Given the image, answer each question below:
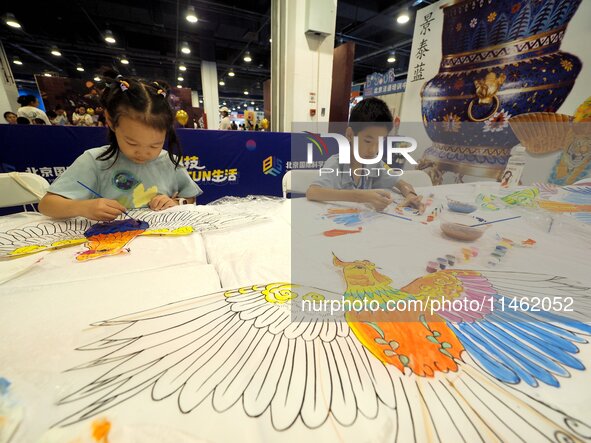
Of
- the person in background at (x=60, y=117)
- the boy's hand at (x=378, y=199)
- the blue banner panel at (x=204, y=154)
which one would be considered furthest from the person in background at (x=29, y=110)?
the boy's hand at (x=378, y=199)

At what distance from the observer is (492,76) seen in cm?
176

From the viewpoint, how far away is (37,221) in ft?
2.26

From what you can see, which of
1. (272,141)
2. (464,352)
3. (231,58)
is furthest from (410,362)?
(231,58)

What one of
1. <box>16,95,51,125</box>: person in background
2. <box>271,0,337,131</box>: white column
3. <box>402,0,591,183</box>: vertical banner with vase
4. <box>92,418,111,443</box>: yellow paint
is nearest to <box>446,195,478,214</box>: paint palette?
<box>402,0,591,183</box>: vertical banner with vase

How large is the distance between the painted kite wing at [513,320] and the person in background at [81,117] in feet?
16.9

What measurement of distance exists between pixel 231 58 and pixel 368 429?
10.2m

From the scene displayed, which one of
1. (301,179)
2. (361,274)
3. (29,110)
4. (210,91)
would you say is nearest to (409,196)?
(301,179)

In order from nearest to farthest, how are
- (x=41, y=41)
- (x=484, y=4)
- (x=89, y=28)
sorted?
(x=484, y=4) < (x=89, y=28) < (x=41, y=41)

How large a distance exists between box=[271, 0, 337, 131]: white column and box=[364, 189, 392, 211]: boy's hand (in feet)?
8.06

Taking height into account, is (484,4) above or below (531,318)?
above

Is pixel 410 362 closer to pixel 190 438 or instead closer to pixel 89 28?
pixel 190 438

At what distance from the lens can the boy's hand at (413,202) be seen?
2.92 ft

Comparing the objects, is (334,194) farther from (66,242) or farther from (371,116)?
(66,242)

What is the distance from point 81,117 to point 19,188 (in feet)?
14.3
